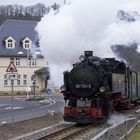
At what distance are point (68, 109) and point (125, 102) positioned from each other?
5.39 m

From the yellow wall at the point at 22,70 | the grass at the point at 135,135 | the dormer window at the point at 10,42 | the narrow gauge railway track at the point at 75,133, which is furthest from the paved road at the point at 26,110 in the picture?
the dormer window at the point at 10,42

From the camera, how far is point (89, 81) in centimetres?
2289

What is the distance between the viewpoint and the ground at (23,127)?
19641mm

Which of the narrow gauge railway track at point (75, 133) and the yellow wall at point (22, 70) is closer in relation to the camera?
the narrow gauge railway track at point (75, 133)

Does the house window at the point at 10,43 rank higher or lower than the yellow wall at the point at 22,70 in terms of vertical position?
higher

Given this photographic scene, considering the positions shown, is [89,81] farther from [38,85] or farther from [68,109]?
[38,85]

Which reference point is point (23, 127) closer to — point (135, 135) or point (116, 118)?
point (116, 118)

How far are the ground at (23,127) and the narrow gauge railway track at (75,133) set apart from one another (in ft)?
4.83

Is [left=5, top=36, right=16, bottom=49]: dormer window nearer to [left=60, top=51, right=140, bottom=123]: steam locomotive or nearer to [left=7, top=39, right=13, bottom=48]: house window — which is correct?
[left=7, top=39, right=13, bottom=48]: house window

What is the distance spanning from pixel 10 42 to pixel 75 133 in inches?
2647

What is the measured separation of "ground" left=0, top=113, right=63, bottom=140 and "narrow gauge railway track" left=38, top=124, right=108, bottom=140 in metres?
1.47


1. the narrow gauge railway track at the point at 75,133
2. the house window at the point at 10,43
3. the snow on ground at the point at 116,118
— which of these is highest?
the house window at the point at 10,43

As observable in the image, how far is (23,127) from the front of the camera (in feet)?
72.9

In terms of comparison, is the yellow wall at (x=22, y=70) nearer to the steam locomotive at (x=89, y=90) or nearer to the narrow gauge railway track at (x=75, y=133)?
the steam locomotive at (x=89, y=90)
